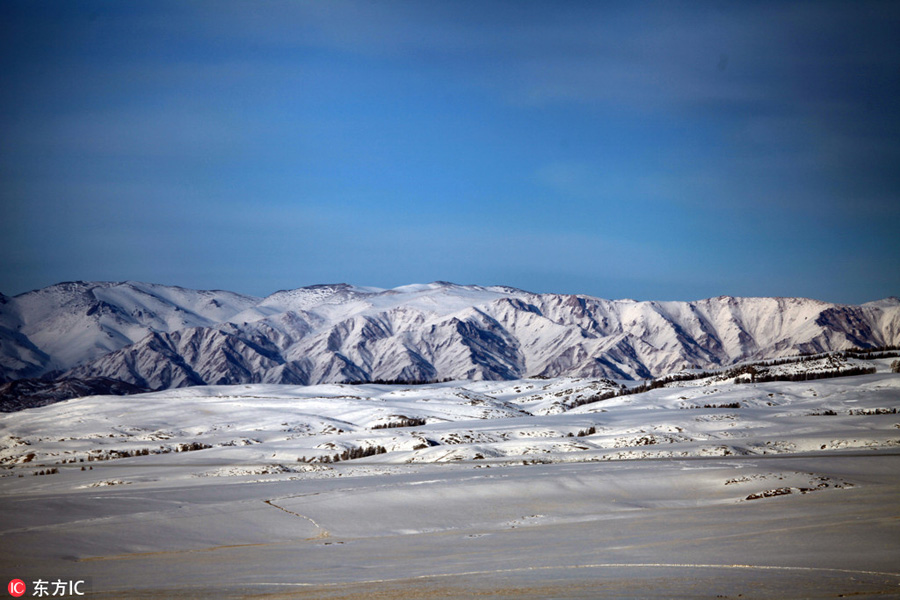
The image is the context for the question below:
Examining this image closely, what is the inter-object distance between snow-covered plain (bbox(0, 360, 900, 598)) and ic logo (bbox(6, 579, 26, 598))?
2.84 ft

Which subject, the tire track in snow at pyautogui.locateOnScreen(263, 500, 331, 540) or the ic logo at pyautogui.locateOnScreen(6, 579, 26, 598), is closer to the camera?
the ic logo at pyautogui.locateOnScreen(6, 579, 26, 598)

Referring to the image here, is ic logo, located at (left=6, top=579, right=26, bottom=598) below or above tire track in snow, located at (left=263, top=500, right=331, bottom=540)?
above

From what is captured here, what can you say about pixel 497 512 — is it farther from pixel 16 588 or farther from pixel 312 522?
pixel 16 588

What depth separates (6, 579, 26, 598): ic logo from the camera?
16958 millimetres

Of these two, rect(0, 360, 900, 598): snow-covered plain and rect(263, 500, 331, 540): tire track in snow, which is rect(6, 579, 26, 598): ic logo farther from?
rect(263, 500, 331, 540): tire track in snow

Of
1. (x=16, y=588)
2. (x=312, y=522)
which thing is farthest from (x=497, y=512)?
(x=16, y=588)

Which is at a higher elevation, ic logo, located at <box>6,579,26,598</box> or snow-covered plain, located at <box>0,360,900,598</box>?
ic logo, located at <box>6,579,26,598</box>

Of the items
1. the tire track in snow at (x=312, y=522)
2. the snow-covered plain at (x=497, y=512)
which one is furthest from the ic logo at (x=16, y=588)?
the tire track in snow at (x=312, y=522)

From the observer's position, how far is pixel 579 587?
15.9m

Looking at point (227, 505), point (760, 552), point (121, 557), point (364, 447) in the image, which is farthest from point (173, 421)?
point (760, 552)

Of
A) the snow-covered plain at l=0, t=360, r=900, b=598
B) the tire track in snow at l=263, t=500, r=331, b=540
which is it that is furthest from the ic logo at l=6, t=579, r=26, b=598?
the tire track in snow at l=263, t=500, r=331, b=540

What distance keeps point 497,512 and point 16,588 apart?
15.3 metres

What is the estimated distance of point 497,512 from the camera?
92.1ft

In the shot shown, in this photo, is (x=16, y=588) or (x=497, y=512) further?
(x=497, y=512)
